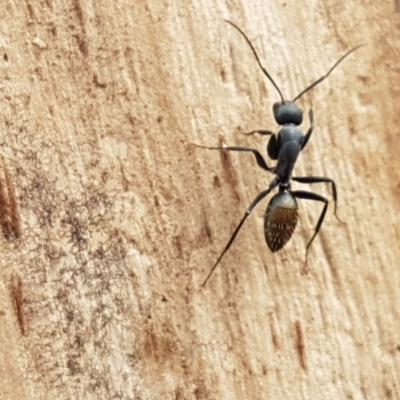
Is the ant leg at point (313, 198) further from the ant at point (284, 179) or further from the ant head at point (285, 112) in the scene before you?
the ant head at point (285, 112)

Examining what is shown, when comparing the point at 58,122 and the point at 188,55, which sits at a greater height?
the point at 188,55

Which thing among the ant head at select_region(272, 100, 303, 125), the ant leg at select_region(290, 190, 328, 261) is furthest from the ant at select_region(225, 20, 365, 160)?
the ant leg at select_region(290, 190, 328, 261)

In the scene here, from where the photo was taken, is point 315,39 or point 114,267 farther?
point 315,39

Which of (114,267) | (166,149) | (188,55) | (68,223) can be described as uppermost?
(188,55)

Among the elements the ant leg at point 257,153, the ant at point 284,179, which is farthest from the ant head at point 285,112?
the ant leg at point 257,153

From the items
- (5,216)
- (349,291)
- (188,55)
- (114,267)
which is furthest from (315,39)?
(5,216)

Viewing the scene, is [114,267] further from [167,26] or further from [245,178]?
[167,26]

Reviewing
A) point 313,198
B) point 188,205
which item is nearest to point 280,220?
point 313,198

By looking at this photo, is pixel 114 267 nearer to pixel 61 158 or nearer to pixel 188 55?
→ pixel 61 158
